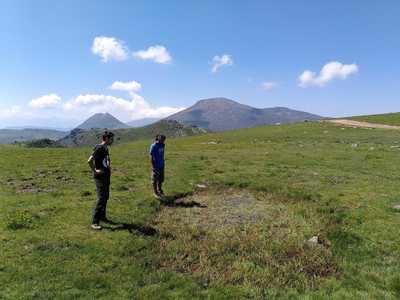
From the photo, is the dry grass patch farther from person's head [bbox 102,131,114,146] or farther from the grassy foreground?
person's head [bbox 102,131,114,146]

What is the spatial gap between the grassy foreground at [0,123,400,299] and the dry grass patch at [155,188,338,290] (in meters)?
0.04

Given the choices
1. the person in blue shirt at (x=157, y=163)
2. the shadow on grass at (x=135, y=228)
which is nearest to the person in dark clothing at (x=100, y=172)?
the shadow on grass at (x=135, y=228)

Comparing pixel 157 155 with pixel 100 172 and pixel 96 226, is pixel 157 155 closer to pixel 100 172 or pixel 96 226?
pixel 100 172

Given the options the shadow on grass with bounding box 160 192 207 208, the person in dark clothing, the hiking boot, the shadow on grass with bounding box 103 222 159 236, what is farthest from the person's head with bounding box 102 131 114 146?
the shadow on grass with bounding box 160 192 207 208

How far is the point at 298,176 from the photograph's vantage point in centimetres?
2442

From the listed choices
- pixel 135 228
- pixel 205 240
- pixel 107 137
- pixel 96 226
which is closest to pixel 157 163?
pixel 107 137

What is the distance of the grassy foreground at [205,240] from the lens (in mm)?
9023

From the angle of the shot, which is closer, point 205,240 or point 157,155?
point 205,240

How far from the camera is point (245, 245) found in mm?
11570

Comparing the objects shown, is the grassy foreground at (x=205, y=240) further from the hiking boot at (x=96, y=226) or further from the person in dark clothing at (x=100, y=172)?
the person in dark clothing at (x=100, y=172)

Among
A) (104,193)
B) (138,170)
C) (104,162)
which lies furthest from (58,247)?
(138,170)

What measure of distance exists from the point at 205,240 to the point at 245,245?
1.39 m

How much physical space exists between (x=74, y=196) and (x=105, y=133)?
6.25 metres

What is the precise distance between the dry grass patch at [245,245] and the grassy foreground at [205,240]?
4 cm
